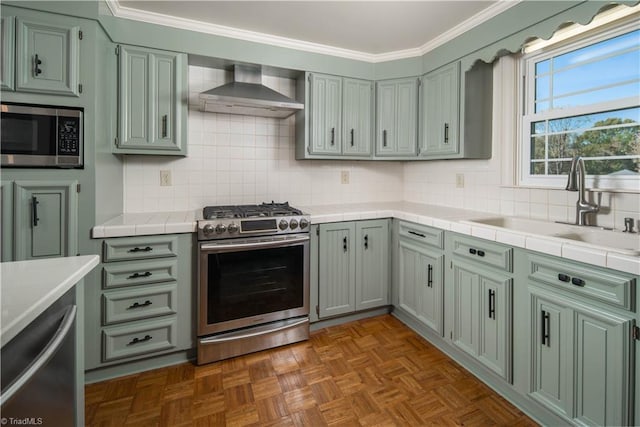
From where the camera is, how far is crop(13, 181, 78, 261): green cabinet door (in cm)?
175

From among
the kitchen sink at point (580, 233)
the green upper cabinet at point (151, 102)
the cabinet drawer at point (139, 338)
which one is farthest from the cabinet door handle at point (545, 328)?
the green upper cabinet at point (151, 102)

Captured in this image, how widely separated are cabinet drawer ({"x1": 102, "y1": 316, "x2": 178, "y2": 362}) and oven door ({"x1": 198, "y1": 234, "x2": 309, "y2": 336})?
197mm

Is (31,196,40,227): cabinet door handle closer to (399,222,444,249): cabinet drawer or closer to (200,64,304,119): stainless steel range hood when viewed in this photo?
(200,64,304,119): stainless steel range hood

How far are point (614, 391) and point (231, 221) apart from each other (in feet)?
6.86

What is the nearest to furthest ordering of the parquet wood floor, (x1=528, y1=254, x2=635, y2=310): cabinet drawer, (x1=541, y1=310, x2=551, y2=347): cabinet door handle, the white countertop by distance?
the white countertop < (x1=528, y1=254, x2=635, y2=310): cabinet drawer < (x1=541, y1=310, x2=551, y2=347): cabinet door handle < the parquet wood floor

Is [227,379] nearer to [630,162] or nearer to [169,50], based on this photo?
[169,50]

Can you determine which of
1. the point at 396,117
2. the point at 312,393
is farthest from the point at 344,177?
the point at 312,393

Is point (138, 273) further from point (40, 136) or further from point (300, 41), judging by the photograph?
point (300, 41)

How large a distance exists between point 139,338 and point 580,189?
2792 millimetres

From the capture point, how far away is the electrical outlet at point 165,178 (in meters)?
2.62

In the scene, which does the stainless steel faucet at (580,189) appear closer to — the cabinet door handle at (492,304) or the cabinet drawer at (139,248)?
the cabinet door handle at (492,304)

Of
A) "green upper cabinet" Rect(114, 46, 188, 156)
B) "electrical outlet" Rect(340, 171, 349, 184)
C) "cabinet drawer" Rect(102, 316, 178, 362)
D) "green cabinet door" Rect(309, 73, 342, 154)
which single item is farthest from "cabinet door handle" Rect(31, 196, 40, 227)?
"electrical outlet" Rect(340, 171, 349, 184)

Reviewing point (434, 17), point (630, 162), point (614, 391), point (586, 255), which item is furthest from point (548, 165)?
point (614, 391)

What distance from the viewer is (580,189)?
1.85 meters
